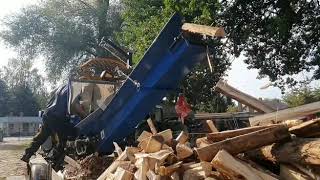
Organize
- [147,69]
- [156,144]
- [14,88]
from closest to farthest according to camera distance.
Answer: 1. [156,144]
2. [147,69]
3. [14,88]

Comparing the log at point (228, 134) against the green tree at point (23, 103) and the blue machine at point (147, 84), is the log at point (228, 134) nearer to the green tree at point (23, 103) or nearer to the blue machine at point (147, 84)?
the blue machine at point (147, 84)

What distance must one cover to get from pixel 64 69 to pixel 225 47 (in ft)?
62.2

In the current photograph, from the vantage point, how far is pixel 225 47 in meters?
19.2

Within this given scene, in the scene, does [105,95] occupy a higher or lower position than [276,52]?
lower

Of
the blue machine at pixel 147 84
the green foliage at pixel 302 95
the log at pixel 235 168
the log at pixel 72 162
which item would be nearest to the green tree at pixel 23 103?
the green foliage at pixel 302 95

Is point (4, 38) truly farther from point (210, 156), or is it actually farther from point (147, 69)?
point (210, 156)

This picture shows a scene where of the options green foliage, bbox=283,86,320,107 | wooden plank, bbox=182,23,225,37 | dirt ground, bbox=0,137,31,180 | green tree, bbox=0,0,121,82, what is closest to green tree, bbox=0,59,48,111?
green tree, bbox=0,0,121,82

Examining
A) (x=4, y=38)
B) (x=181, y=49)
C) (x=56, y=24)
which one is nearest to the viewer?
(x=181, y=49)

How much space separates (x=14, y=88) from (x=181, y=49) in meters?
69.0

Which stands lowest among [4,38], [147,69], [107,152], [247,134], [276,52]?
[107,152]

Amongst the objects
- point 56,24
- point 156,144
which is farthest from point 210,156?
point 56,24

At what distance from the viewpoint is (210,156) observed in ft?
17.3

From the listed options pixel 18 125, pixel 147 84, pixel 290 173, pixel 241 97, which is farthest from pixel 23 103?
pixel 290 173

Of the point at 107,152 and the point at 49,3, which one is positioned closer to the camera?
the point at 107,152
